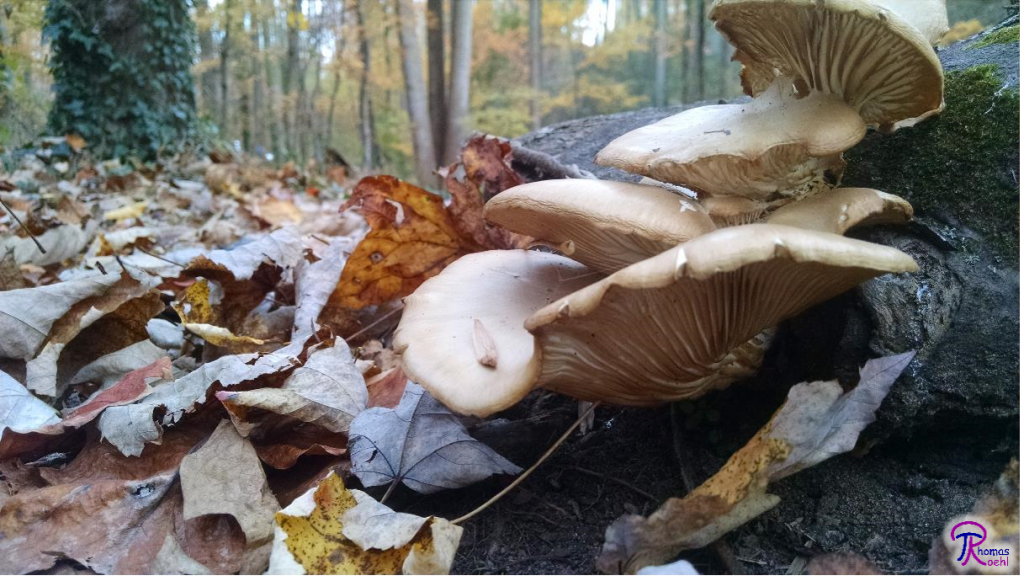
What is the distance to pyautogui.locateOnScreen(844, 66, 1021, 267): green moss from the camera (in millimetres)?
1481

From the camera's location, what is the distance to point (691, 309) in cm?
A: 119

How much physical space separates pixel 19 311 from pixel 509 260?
1.53m

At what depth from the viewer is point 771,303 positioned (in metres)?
1.26

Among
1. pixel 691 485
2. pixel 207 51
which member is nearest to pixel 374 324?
pixel 691 485

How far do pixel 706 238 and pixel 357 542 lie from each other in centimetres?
87

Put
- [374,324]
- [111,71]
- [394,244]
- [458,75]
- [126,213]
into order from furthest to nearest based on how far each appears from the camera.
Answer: [458,75] < [111,71] < [126,213] < [374,324] < [394,244]

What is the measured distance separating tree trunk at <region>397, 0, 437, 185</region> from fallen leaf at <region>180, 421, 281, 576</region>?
9666 mm

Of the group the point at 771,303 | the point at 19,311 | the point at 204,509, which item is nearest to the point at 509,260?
the point at 771,303

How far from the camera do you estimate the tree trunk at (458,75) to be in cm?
1101

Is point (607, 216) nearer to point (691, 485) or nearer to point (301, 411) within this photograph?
point (691, 485)

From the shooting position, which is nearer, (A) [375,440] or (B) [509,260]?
(A) [375,440]

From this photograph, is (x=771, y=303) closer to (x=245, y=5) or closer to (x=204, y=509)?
(x=204, y=509)


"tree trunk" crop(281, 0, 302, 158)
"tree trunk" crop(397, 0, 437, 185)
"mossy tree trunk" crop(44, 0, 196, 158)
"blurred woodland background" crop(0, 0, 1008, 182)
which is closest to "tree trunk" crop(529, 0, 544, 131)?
"blurred woodland background" crop(0, 0, 1008, 182)

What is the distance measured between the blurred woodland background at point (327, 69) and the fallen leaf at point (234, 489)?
16.7 feet
